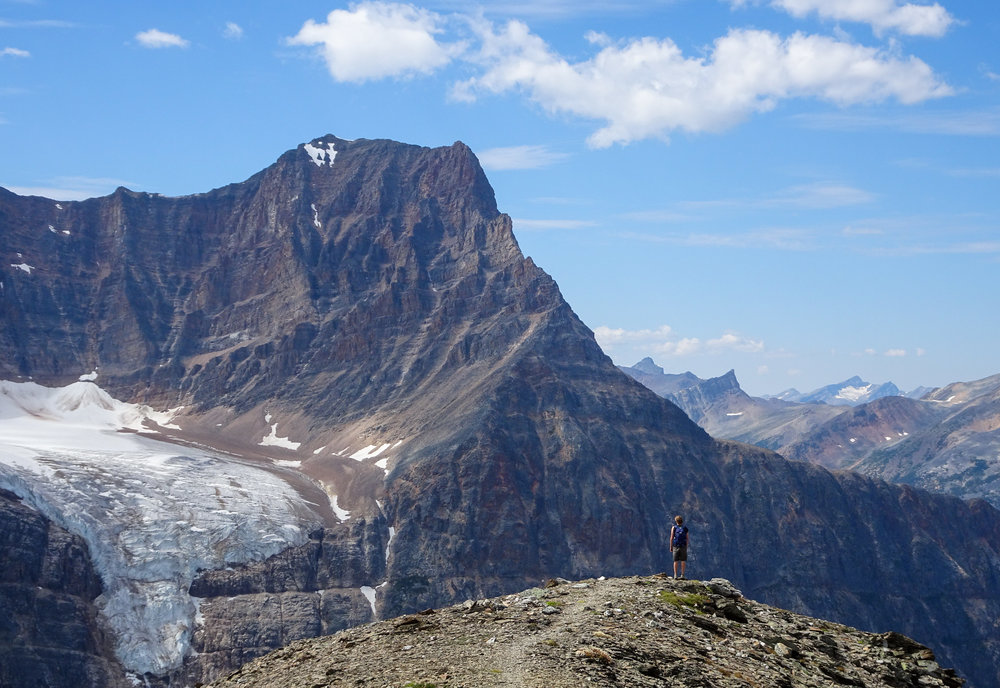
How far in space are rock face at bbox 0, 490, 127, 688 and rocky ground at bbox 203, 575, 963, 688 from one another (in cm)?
12185

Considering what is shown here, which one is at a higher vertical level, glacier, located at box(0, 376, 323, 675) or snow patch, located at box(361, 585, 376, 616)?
glacier, located at box(0, 376, 323, 675)

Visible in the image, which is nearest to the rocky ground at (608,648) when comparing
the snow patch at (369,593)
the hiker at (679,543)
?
the hiker at (679,543)

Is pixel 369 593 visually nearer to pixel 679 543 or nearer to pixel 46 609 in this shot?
pixel 46 609

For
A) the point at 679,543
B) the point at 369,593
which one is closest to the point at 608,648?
the point at 679,543

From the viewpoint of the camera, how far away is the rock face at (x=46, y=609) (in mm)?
149500

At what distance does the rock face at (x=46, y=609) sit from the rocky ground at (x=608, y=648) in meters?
122

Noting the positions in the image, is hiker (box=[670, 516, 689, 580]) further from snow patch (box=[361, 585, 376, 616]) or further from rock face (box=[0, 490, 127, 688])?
snow patch (box=[361, 585, 376, 616])

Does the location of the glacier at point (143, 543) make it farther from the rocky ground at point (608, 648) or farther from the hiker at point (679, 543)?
the rocky ground at point (608, 648)

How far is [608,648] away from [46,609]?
145060mm

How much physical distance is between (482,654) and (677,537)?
50.8 feet

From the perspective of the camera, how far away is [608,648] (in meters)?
37.8

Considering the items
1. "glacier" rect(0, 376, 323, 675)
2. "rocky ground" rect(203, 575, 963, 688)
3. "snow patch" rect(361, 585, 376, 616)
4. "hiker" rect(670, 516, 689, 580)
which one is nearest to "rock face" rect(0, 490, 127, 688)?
"glacier" rect(0, 376, 323, 675)

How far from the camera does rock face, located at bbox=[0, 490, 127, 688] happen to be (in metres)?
150

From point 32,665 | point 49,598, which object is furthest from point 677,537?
point 49,598
